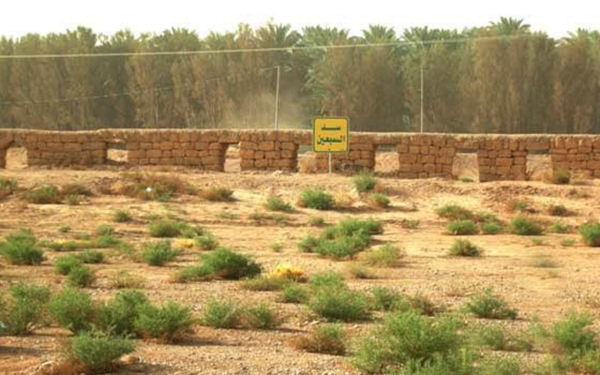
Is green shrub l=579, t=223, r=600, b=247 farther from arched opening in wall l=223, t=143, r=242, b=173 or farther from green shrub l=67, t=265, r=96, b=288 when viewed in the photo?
arched opening in wall l=223, t=143, r=242, b=173

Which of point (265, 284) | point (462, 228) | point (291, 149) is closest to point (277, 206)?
point (462, 228)

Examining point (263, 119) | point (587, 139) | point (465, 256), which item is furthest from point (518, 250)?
point (263, 119)

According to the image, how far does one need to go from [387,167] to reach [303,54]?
654 inches

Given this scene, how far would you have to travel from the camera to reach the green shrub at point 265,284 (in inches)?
544

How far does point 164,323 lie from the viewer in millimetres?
10438

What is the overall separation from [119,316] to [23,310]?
89cm

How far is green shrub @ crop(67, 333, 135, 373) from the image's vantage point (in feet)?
29.8

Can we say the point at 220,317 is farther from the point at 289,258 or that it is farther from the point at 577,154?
the point at 577,154

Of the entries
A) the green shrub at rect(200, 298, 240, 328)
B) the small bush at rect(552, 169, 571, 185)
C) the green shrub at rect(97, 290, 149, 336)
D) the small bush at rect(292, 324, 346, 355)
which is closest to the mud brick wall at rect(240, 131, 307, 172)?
the small bush at rect(552, 169, 571, 185)

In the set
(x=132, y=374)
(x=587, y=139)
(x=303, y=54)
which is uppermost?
(x=303, y=54)

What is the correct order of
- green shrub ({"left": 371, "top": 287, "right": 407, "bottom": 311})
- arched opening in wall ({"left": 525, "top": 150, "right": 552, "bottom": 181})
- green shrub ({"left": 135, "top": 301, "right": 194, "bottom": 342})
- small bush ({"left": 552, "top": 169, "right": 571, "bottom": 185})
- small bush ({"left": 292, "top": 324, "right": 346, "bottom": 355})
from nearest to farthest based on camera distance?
small bush ({"left": 292, "top": 324, "right": 346, "bottom": 355}) < green shrub ({"left": 135, "top": 301, "right": 194, "bottom": 342}) < green shrub ({"left": 371, "top": 287, "right": 407, "bottom": 311}) < small bush ({"left": 552, "top": 169, "right": 571, "bottom": 185}) < arched opening in wall ({"left": 525, "top": 150, "right": 552, "bottom": 181})

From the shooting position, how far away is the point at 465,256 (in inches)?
693

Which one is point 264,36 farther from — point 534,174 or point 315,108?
point 534,174

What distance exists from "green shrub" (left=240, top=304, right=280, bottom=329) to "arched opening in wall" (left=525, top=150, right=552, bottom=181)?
15736 millimetres
